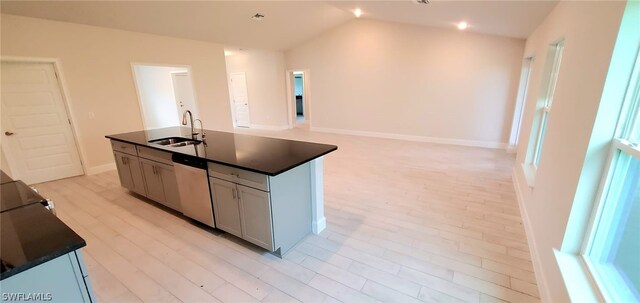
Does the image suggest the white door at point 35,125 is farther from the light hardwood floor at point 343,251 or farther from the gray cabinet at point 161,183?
the gray cabinet at point 161,183

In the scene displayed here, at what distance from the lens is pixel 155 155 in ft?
9.50

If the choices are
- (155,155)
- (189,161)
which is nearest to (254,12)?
(155,155)

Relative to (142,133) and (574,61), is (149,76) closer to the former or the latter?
(142,133)

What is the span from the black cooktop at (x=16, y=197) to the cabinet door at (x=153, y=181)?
1.33 meters

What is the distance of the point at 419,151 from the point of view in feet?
19.0

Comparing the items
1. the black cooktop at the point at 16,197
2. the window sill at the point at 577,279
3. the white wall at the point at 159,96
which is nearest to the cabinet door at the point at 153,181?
the black cooktop at the point at 16,197

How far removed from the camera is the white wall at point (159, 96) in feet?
22.3

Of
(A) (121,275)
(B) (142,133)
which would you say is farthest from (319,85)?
(A) (121,275)

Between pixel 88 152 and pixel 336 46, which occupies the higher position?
pixel 336 46

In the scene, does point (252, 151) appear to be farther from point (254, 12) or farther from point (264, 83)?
point (264, 83)

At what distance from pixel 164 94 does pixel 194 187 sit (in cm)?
596

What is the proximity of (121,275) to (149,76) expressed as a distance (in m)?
6.33

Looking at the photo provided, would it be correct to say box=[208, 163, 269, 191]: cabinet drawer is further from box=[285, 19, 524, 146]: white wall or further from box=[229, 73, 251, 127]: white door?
box=[229, 73, 251, 127]: white door

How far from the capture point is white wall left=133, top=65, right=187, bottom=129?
6793 millimetres
